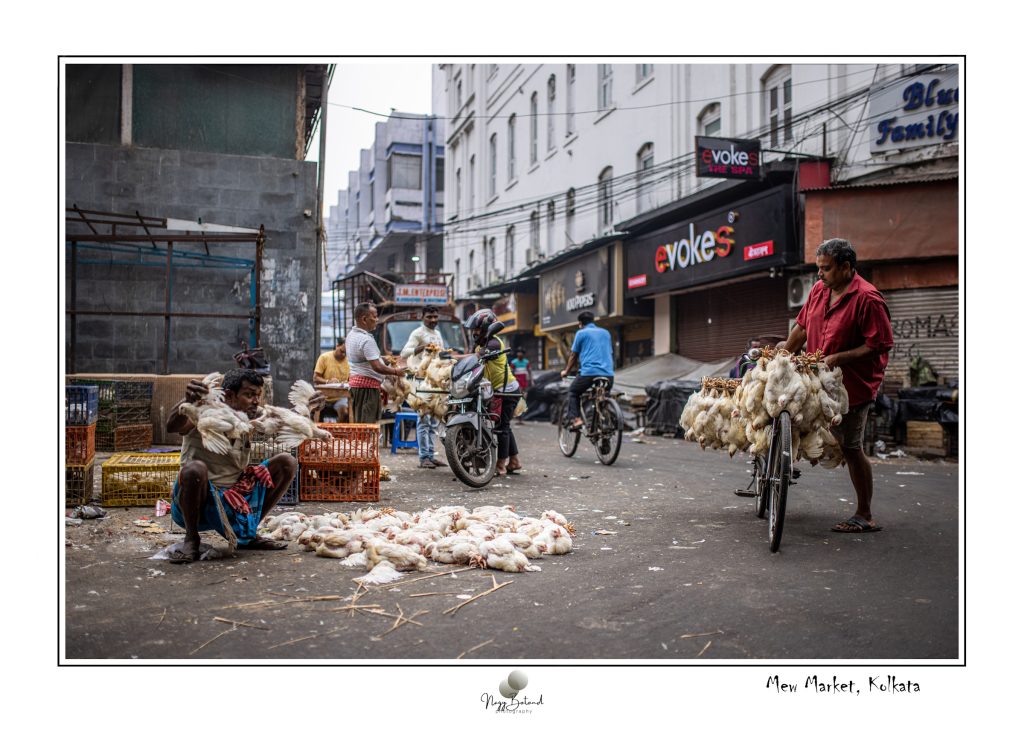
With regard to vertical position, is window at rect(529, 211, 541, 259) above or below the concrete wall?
above

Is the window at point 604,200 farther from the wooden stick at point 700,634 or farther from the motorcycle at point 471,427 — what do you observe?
the wooden stick at point 700,634

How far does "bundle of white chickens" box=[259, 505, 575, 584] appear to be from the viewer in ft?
14.2

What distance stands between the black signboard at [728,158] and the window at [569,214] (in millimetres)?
7677

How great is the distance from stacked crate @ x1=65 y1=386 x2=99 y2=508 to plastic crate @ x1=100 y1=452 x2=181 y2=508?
5.3 inches

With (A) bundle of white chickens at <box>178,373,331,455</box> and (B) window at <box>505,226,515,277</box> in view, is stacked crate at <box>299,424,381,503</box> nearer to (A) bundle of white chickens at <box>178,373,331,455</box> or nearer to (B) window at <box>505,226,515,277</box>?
(A) bundle of white chickens at <box>178,373,331,455</box>

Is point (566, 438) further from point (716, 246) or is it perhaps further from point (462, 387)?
point (716, 246)

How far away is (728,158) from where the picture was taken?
14.1 m

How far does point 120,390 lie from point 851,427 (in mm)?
8349

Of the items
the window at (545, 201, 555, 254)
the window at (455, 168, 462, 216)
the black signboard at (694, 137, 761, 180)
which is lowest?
the black signboard at (694, 137, 761, 180)

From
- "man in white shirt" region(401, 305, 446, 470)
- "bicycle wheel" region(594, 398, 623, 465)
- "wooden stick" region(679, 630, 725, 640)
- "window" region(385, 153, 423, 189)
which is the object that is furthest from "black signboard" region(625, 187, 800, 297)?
"window" region(385, 153, 423, 189)

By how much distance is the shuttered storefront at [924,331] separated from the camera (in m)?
12.1

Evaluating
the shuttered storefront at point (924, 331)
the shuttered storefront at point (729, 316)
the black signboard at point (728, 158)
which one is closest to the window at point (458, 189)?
the shuttered storefront at point (729, 316)
